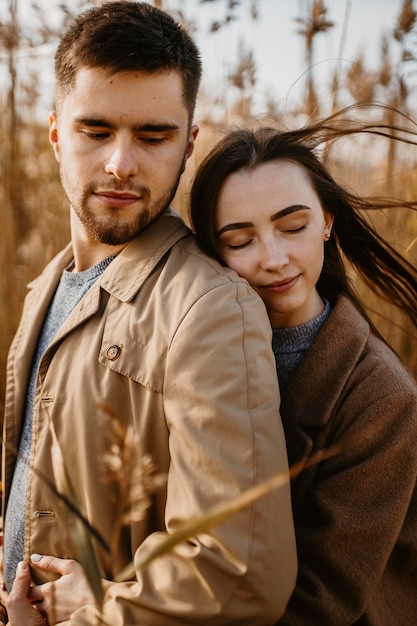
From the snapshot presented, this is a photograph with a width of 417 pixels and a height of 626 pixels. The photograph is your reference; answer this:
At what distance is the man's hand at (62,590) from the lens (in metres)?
1.46

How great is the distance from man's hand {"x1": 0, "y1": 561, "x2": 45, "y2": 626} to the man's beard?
0.88m

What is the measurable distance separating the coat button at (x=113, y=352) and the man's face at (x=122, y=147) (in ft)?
1.30

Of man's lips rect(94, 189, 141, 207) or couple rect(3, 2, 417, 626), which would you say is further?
man's lips rect(94, 189, 141, 207)

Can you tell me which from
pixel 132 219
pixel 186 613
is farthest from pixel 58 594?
pixel 132 219

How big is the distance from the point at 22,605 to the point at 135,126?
4.05 feet

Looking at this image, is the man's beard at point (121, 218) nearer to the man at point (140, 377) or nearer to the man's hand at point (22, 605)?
the man at point (140, 377)

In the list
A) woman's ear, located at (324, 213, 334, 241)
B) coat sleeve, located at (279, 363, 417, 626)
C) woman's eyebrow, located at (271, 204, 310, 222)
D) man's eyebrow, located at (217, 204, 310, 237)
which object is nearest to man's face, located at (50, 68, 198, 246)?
man's eyebrow, located at (217, 204, 310, 237)

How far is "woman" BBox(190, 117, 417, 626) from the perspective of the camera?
1.52m

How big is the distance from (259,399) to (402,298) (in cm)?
109

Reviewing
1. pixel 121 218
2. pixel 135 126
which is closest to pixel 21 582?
pixel 121 218

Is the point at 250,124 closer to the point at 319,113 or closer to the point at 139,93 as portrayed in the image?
the point at 139,93

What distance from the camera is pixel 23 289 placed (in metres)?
3.11

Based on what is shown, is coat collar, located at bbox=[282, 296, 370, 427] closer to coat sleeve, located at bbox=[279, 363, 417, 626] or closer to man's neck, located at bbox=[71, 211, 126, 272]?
coat sleeve, located at bbox=[279, 363, 417, 626]

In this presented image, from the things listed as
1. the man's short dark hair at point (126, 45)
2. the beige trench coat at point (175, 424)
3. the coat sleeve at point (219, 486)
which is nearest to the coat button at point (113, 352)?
the beige trench coat at point (175, 424)
